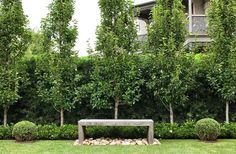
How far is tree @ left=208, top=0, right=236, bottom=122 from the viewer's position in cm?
1202

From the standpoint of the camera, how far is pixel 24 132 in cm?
1120

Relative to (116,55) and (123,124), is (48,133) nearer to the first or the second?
(123,124)

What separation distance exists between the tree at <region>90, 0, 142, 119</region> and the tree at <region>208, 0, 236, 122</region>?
2.41m

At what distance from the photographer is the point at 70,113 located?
A: 13164mm

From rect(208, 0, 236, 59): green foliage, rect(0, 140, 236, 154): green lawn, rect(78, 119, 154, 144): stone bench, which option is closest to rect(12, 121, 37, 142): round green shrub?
rect(0, 140, 236, 154): green lawn

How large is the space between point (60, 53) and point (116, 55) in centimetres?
179

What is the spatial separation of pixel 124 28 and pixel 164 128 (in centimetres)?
338

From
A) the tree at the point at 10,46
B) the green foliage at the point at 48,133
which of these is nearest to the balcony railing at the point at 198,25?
the tree at the point at 10,46

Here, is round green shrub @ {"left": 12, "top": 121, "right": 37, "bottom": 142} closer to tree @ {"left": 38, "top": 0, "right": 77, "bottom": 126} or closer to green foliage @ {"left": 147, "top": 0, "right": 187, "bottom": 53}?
tree @ {"left": 38, "top": 0, "right": 77, "bottom": 126}

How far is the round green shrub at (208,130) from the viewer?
1104 centimetres

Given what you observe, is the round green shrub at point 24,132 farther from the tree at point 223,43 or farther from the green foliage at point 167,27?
the tree at point 223,43

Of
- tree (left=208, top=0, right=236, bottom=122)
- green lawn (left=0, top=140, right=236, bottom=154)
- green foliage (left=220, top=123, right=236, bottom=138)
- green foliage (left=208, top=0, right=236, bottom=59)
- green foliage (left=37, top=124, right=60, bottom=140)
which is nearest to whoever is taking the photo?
green lawn (left=0, top=140, right=236, bottom=154)

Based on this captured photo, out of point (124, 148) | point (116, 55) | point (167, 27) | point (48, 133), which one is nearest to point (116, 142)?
point (124, 148)

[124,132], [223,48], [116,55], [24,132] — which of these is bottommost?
[124,132]
